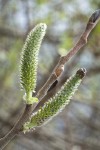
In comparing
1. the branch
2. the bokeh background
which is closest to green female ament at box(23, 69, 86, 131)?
the branch

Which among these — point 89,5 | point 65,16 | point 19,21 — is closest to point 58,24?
point 65,16

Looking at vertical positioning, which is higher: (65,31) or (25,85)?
(65,31)

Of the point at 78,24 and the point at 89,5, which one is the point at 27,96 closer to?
the point at 89,5

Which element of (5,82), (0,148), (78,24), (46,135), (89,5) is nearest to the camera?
(0,148)

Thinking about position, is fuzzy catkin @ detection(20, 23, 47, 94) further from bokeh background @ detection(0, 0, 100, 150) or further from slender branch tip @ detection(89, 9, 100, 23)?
bokeh background @ detection(0, 0, 100, 150)

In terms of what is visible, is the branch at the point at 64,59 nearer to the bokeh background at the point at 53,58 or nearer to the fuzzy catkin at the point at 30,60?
the fuzzy catkin at the point at 30,60

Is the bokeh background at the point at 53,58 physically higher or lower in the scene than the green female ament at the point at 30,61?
higher

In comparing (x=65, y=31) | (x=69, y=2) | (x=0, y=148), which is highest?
(x=69, y=2)

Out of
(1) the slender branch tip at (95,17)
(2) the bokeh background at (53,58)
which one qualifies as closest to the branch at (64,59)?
(1) the slender branch tip at (95,17)

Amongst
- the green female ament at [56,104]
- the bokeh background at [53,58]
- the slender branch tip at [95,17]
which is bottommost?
the green female ament at [56,104]
